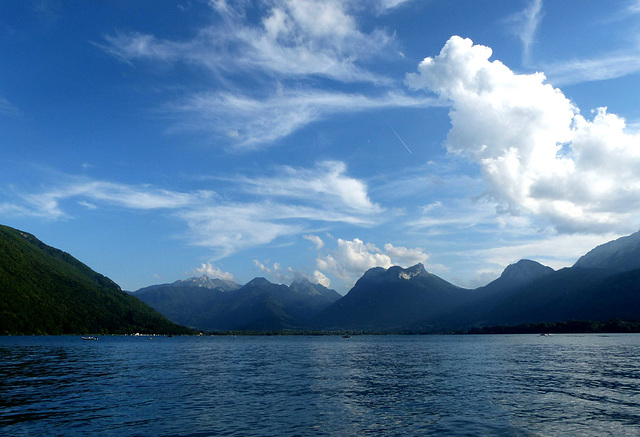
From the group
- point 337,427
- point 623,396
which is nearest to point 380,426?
point 337,427

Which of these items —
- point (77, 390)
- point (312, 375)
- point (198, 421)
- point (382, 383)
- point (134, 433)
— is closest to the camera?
point (134, 433)

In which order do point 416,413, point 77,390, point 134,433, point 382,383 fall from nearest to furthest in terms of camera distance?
point 134,433 → point 416,413 → point 77,390 → point 382,383

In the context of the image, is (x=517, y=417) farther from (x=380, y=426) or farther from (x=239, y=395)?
(x=239, y=395)

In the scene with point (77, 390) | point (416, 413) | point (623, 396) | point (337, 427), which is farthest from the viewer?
point (77, 390)

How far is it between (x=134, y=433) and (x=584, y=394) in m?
56.5

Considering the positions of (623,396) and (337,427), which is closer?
(337,427)

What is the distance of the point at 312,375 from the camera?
82.8 metres

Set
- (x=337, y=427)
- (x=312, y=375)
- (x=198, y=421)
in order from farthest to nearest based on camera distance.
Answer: (x=312, y=375)
(x=198, y=421)
(x=337, y=427)

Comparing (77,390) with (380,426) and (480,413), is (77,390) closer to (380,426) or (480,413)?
(380,426)

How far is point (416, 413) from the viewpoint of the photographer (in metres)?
44.5

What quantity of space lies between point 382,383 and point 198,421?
38102 millimetres

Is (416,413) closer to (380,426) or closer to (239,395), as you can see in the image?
(380,426)

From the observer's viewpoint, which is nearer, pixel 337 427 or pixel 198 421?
pixel 337 427

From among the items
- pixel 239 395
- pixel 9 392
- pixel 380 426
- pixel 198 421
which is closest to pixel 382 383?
pixel 239 395
